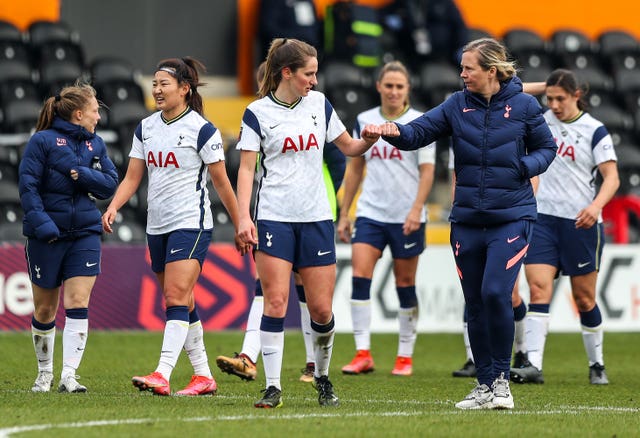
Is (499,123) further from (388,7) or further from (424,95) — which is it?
(388,7)

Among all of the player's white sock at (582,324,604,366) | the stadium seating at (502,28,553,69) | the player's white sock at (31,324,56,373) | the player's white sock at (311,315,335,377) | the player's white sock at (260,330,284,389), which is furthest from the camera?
the stadium seating at (502,28,553,69)

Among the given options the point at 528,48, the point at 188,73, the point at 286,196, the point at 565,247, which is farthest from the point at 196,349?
the point at 528,48

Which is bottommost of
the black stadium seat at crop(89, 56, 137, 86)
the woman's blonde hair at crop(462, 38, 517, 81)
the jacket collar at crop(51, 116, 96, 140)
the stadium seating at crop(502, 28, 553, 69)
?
the jacket collar at crop(51, 116, 96, 140)

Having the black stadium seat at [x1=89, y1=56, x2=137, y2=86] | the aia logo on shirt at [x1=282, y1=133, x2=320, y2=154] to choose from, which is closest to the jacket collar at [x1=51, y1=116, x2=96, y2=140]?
the aia logo on shirt at [x1=282, y1=133, x2=320, y2=154]

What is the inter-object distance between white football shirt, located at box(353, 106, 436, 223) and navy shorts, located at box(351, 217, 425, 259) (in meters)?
0.06

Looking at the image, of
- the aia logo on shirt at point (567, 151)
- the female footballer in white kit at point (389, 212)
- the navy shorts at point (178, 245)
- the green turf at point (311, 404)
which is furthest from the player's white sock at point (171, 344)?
the aia logo on shirt at point (567, 151)

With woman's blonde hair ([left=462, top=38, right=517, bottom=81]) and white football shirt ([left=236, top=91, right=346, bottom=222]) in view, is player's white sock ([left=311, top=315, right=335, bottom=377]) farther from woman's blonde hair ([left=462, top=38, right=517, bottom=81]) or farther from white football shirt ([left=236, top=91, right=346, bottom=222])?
woman's blonde hair ([left=462, top=38, right=517, bottom=81])

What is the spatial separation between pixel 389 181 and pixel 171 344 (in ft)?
10.8

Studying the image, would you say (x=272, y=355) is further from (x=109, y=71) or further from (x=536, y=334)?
(x=109, y=71)

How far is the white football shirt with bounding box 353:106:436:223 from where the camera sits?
452 inches

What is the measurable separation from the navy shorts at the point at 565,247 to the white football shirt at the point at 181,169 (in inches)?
118

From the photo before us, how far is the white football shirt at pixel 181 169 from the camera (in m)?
8.93

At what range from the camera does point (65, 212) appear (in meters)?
9.05

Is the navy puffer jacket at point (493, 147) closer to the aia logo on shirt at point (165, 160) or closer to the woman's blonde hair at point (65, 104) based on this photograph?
the aia logo on shirt at point (165, 160)
